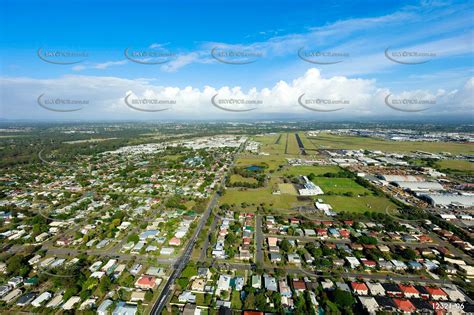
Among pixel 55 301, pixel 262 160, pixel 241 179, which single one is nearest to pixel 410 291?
pixel 55 301

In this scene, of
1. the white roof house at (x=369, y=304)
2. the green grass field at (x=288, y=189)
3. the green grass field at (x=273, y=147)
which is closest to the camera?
the white roof house at (x=369, y=304)

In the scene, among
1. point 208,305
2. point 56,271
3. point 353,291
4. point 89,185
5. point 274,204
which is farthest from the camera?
point 89,185

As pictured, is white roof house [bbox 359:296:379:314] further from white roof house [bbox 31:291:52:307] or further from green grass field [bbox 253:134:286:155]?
green grass field [bbox 253:134:286:155]

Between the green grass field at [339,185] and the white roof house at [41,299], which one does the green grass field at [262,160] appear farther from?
the white roof house at [41,299]

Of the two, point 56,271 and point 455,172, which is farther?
point 455,172

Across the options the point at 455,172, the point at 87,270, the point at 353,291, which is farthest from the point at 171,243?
the point at 455,172

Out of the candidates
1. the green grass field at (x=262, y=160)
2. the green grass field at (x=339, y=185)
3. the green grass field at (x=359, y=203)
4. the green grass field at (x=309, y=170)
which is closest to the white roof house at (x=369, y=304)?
the green grass field at (x=359, y=203)

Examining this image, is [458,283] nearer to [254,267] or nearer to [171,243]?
[254,267]

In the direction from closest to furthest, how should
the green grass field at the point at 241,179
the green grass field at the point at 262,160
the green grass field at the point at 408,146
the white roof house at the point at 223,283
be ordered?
the white roof house at the point at 223,283, the green grass field at the point at 241,179, the green grass field at the point at 262,160, the green grass field at the point at 408,146

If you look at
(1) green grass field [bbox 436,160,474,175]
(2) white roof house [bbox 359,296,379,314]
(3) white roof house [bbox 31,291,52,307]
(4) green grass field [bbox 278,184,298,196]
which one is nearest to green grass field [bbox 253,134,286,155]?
(4) green grass field [bbox 278,184,298,196]
